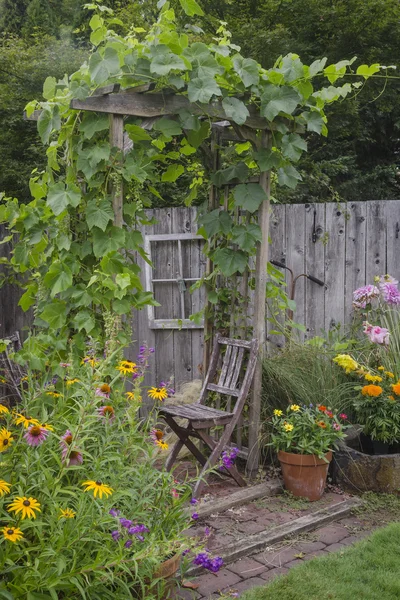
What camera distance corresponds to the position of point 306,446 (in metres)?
3.83

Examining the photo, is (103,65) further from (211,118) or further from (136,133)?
(211,118)

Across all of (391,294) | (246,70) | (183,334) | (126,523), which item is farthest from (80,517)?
(183,334)

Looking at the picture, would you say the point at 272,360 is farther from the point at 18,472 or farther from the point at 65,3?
the point at 65,3

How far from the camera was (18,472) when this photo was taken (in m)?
2.08

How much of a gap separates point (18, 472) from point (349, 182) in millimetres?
8081

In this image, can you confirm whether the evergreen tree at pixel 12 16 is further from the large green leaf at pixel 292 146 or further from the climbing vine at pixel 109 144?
the large green leaf at pixel 292 146

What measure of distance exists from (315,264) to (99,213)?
231 cm

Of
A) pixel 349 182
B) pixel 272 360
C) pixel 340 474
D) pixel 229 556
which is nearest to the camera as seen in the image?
pixel 229 556

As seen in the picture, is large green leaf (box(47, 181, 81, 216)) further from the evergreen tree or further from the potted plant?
the evergreen tree

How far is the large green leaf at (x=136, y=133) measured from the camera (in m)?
3.58

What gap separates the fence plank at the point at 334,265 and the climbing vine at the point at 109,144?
4.24 ft

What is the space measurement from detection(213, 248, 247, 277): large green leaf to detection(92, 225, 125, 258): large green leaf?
0.89 meters

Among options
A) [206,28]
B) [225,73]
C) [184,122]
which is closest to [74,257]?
[184,122]

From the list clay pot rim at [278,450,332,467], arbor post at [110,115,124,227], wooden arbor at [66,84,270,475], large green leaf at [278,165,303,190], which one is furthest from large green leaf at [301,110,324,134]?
clay pot rim at [278,450,332,467]
